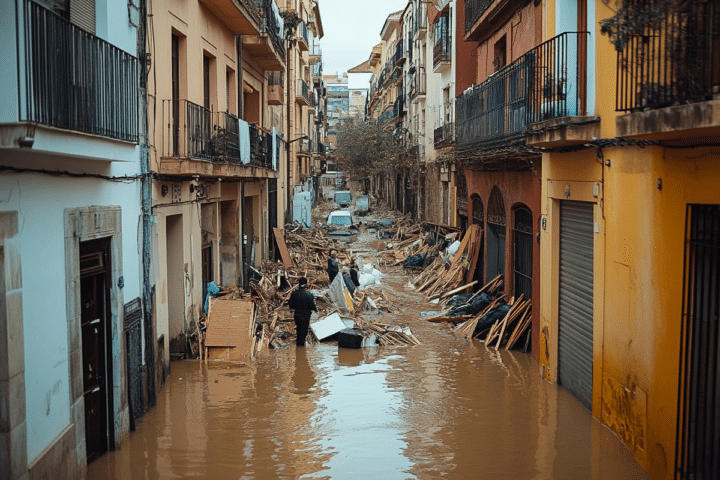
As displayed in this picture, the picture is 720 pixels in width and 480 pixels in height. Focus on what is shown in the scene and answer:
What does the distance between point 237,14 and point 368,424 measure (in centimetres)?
1010

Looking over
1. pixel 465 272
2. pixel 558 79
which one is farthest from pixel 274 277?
pixel 558 79

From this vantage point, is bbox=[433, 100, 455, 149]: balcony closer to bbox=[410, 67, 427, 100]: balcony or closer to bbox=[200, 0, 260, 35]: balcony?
bbox=[410, 67, 427, 100]: balcony

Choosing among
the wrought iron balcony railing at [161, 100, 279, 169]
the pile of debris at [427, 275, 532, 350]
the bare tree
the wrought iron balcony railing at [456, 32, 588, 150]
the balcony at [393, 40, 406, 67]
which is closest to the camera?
the wrought iron balcony railing at [456, 32, 588, 150]

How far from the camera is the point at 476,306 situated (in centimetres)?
1712

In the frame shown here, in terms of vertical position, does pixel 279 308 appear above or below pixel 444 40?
below

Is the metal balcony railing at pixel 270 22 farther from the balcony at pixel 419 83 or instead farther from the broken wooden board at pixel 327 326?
the balcony at pixel 419 83

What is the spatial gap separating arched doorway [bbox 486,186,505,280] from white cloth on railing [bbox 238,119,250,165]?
6.21 m

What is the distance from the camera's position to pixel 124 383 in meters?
9.47

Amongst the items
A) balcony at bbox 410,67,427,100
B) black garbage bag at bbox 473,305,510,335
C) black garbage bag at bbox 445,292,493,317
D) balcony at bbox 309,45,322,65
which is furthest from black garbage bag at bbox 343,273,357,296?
balcony at bbox 309,45,322,65

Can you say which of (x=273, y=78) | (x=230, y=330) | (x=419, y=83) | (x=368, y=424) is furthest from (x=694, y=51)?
(x=419, y=83)

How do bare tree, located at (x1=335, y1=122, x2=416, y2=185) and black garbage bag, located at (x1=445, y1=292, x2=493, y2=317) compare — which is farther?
bare tree, located at (x1=335, y1=122, x2=416, y2=185)

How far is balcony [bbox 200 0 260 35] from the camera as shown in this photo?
15182 mm

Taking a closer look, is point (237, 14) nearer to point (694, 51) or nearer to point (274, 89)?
point (274, 89)

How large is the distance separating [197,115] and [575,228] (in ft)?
23.4
